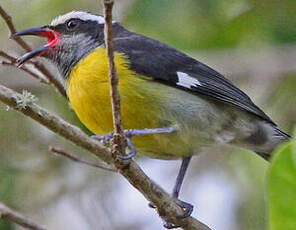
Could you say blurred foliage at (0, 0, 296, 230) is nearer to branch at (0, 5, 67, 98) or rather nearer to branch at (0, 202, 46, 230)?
branch at (0, 5, 67, 98)

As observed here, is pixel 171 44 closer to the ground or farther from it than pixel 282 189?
farther from it

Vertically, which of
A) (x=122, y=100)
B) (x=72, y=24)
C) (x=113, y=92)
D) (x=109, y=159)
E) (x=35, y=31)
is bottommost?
(x=109, y=159)

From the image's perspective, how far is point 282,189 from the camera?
2082 mm

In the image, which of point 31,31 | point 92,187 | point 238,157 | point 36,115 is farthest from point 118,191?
point 36,115

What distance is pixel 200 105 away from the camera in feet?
13.1

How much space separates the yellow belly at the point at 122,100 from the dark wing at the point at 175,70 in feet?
0.27

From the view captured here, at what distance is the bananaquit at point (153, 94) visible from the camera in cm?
371

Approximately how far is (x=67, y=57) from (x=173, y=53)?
0.62m

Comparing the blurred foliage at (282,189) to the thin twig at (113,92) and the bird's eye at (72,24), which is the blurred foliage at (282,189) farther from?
the bird's eye at (72,24)

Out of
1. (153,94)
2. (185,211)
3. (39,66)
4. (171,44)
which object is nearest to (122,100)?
(153,94)

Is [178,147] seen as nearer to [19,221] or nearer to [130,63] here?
[130,63]

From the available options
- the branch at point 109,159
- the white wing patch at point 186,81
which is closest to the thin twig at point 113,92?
the branch at point 109,159

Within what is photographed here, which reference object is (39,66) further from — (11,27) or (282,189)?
(282,189)

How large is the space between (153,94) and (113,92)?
0.97 metres
